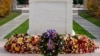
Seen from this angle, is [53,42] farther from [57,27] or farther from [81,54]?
[57,27]

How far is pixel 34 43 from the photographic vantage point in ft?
35.4

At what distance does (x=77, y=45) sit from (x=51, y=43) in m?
2.46

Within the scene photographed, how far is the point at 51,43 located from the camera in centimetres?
846

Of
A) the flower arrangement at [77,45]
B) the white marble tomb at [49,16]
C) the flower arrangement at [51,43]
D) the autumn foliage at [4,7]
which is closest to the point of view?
the flower arrangement at [51,43]

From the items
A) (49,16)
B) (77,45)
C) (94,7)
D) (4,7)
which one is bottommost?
(94,7)

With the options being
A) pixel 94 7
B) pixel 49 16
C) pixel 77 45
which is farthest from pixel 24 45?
pixel 94 7

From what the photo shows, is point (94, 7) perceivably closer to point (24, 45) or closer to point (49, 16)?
point (49, 16)

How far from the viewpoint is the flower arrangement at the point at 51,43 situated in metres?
8.44

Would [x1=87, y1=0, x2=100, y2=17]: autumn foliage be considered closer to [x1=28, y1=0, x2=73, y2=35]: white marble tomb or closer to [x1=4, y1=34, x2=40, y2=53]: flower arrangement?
[x1=28, y1=0, x2=73, y2=35]: white marble tomb

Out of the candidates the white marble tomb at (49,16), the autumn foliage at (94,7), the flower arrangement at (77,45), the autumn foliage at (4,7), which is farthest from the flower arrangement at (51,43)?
the autumn foliage at (4,7)

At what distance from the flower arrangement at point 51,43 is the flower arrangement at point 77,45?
6.66ft

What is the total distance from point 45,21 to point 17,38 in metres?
1.81

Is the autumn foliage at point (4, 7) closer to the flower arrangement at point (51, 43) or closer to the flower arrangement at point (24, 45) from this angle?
the flower arrangement at point (24, 45)

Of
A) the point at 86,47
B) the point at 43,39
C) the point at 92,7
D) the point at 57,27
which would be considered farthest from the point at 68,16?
the point at 92,7
